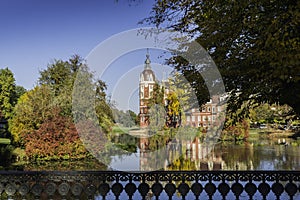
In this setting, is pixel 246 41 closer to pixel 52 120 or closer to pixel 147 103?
pixel 147 103

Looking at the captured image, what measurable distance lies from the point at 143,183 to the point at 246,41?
1.86 metres

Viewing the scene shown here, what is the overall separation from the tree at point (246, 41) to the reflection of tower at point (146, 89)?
1.39 ft

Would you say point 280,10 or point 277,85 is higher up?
point 280,10

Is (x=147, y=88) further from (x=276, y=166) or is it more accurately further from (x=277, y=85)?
Answer: (x=276, y=166)

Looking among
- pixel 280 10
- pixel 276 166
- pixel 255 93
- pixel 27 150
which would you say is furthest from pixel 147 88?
pixel 27 150

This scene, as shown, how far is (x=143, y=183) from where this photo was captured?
3.31m

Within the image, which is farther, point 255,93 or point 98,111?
point 98,111

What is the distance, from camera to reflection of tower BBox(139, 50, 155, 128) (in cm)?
462

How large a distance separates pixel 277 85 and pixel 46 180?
251cm

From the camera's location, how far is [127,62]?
431 cm

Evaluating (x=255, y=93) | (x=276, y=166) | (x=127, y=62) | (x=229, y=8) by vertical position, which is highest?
(x=229, y=8)

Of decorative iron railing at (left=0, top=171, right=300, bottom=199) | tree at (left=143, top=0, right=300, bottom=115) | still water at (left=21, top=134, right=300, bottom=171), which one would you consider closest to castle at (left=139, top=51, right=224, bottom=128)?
tree at (left=143, top=0, right=300, bottom=115)

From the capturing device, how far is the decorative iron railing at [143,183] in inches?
127

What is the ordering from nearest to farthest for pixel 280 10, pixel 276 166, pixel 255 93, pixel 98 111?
pixel 280 10
pixel 255 93
pixel 276 166
pixel 98 111
